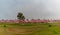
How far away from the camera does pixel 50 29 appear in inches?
555

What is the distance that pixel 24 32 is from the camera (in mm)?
13727

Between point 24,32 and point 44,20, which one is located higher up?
point 44,20

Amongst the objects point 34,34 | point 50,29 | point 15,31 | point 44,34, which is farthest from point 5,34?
point 50,29

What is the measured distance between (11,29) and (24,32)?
4.27 ft

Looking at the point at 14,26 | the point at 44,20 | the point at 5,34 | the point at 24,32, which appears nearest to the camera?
the point at 5,34

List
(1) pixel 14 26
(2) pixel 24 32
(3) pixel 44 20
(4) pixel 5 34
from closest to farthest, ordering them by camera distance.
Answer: (4) pixel 5 34, (2) pixel 24 32, (1) pixel 14 26, (3) pixel 44 20

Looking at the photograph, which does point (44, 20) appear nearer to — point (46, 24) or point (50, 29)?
point (46, 24)

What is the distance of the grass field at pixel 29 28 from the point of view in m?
13.4

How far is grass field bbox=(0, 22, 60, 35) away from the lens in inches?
527

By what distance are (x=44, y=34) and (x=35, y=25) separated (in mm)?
2468

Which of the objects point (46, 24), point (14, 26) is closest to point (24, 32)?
point (14, 26)

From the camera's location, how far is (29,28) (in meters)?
14.4

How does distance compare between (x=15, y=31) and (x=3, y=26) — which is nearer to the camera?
(x=15, y=31)

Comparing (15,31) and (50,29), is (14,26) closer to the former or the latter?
(15,31)
